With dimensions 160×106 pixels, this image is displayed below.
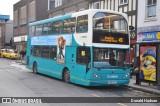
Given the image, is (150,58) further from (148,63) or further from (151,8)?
(151,8)

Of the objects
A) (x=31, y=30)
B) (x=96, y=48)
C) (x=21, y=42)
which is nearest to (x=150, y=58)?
(x=96, y=48)

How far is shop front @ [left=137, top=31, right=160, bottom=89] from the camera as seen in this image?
15906 millimetres

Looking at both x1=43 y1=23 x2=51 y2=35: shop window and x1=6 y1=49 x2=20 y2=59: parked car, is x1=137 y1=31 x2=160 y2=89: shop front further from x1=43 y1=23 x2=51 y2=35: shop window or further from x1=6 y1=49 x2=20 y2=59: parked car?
x1=6 y1=49 x2=20 y2=59: parked car

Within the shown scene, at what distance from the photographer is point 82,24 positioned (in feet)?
53.4

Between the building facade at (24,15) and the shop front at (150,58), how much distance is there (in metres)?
43.6

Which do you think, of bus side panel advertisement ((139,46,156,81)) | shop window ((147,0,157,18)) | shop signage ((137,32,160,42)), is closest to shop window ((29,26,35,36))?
shop window ((147,0,157,18))

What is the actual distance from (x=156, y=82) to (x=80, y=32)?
14.5ft

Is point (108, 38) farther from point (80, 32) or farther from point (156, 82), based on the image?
point (156, 82)

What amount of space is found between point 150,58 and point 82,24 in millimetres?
3804

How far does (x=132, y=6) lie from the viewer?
26.5 m

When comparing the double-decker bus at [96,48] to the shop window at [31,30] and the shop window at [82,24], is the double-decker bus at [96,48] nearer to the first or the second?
the shop window at [82,24]

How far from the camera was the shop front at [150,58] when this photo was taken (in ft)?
52.2

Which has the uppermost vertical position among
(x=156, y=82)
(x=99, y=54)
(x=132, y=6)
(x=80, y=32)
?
(x=132, y=6)

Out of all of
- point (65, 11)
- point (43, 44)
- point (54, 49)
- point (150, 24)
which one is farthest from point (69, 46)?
point (65, 11)
